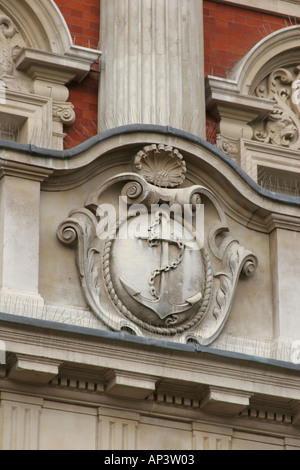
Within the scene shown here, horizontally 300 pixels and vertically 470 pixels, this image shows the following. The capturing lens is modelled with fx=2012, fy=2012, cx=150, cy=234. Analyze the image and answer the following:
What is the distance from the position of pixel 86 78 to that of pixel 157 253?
2536mm

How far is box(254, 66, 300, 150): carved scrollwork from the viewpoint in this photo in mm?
18891

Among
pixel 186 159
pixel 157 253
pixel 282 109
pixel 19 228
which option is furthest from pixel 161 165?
pixel 282 109

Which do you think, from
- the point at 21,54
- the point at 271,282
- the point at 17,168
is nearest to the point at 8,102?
the point at 21,54

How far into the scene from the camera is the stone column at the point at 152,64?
1772cm

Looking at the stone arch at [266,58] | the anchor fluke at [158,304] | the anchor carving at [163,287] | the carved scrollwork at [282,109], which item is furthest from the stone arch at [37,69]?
the anchor fluke at [158,304]

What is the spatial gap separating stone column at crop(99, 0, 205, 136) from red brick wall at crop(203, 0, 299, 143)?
0.43m

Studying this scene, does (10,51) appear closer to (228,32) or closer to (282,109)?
(228,32)

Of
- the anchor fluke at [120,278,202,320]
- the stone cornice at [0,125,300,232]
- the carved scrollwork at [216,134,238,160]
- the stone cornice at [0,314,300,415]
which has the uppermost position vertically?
the carved scrollwork at [216,134,238,160]

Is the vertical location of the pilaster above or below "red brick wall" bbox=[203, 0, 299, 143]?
below

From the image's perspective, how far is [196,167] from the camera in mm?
16766

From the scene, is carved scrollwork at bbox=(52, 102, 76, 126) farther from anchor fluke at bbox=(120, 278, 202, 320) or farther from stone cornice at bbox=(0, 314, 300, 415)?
stone cornice at bbox=(0, 314, 300, 415)

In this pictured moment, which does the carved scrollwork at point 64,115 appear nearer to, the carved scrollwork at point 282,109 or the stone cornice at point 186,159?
the stone cornice at point 186,159

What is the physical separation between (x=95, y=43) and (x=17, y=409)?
4.41 metres

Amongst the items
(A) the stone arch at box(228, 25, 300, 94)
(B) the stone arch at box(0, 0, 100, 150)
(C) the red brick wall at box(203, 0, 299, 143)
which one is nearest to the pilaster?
(B) the stone arch at box(0, 0, 100, 150)
